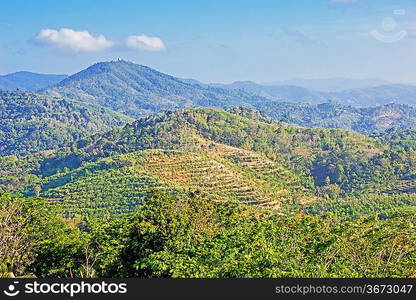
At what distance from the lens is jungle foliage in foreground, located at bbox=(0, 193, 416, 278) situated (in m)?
16.8

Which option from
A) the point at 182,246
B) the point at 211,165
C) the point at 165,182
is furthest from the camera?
the point at 211,165

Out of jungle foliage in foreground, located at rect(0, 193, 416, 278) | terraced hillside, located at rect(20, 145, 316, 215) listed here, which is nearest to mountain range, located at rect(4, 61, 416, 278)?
jungle foliage in foreground, located at rect(0, 193, 416, 278)

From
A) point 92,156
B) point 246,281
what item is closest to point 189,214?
point 246,281

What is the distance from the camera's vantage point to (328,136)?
5108 inches

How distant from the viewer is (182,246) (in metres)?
19.6

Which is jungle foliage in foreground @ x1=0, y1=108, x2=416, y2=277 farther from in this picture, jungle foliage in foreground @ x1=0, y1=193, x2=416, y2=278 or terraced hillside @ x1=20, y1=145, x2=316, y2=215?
terraced hillside @ x1=20, y1=145, x2=316, y2=215

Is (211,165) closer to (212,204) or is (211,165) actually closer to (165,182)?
(165,182)

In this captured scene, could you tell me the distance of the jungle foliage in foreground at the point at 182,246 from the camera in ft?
55.0

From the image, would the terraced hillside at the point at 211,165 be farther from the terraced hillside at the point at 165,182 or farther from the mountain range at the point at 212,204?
the mountain range at the point at 212,204

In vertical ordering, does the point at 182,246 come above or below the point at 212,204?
above

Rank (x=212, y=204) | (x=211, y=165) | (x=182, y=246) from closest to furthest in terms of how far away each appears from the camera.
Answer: (x=182, y=246)
(x=212, y=204)
(x=211, y=165)

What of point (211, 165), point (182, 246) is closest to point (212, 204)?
point (182, 246)

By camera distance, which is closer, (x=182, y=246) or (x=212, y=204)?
(x=182, y=246)

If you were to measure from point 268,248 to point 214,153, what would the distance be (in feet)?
306
